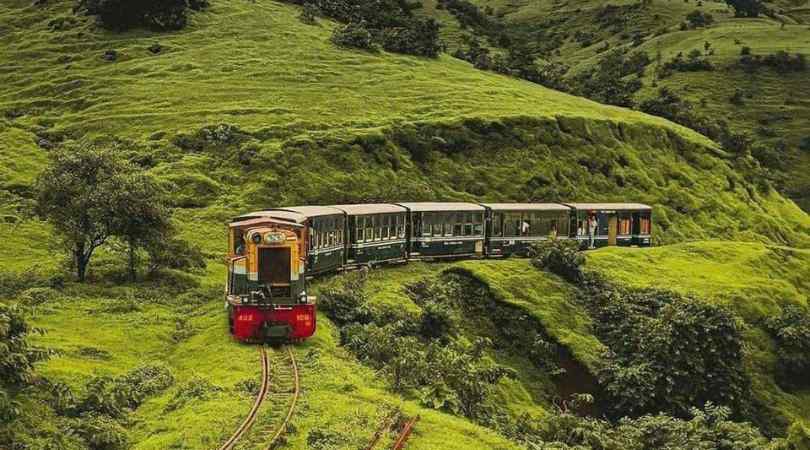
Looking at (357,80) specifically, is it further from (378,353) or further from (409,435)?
(409,435)

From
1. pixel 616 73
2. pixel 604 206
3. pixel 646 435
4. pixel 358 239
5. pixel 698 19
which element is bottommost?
pixel 646 435

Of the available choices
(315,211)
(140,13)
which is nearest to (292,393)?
(315,211)

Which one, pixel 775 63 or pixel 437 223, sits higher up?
pixel 775 63

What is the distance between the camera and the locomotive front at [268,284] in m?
28.8

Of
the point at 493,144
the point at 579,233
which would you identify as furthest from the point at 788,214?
the point at 579,233

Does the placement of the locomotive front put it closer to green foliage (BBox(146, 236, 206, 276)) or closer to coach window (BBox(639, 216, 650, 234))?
green foliage (BBox(146, 236, 206, 276))

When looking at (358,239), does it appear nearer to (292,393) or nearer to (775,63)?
(292,393)

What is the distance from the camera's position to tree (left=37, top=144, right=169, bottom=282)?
121 feet

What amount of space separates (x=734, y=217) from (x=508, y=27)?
396 feet

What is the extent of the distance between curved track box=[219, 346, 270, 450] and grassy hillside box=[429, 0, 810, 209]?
9088 cm

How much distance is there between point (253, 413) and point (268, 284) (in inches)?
355

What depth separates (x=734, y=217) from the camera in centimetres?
7931

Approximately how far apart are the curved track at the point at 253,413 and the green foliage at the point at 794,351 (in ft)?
89.5

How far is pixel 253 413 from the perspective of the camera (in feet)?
70.1
